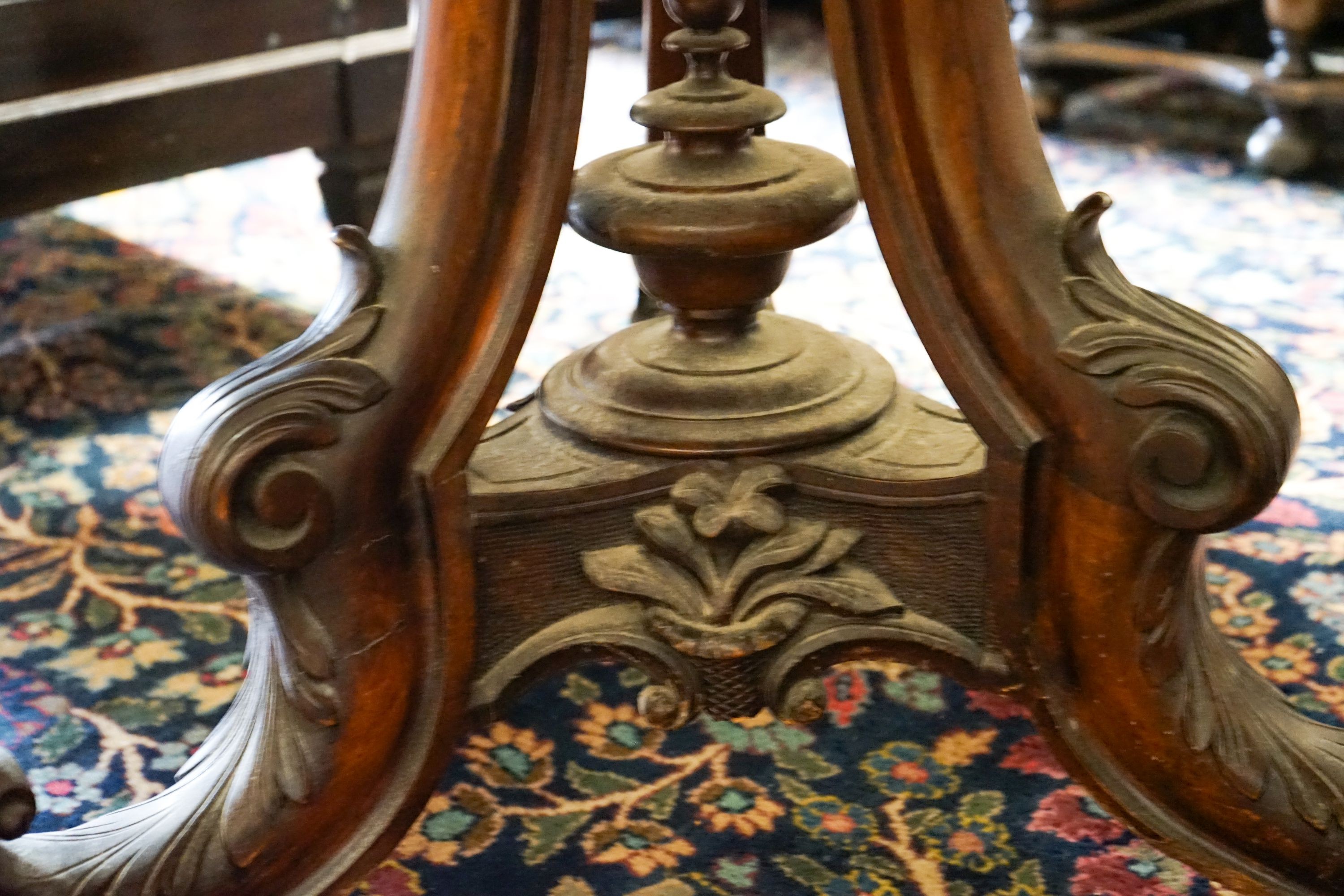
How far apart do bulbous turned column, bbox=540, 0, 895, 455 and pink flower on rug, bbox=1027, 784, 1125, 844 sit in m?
0.26

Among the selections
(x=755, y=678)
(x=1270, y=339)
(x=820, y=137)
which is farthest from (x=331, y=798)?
(x=820, y=137)

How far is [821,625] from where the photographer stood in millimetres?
607

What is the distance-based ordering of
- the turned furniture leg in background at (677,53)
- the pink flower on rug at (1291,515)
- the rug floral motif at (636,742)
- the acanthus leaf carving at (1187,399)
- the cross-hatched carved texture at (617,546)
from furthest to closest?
the pink flower on rug at (1291,515)
the turned furniture leg in background at (677,53)
the rug floral motif at (636,742)
the cross-hatched carved texture at (617,546)
the acanthus leaf carving at (1187,399)

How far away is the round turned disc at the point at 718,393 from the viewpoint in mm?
614

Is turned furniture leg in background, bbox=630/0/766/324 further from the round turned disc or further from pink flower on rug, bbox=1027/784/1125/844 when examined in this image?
pink flower on rug, bbox=1027/784/1125/844

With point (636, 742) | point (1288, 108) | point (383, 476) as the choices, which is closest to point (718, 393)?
point (383, 476)

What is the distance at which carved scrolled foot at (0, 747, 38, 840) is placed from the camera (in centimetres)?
53

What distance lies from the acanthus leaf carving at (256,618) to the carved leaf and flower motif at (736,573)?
0.14 metres

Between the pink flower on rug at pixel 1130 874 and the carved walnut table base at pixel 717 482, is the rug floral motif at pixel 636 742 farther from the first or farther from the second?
the carved walnut table base at pixel 717 482

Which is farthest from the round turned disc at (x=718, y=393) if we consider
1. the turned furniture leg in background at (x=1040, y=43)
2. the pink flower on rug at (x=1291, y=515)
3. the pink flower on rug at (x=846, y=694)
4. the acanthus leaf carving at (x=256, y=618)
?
the turned furniture leg in background at (x=1040, y=43)

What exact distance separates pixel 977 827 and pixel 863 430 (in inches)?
9.6

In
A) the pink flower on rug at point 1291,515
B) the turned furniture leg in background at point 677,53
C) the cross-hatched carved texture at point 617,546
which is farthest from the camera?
the pink flower on rug at point 1291,515

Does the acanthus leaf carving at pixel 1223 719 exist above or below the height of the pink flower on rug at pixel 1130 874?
above

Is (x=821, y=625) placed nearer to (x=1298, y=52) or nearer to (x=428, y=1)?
(x=428, y=1)
